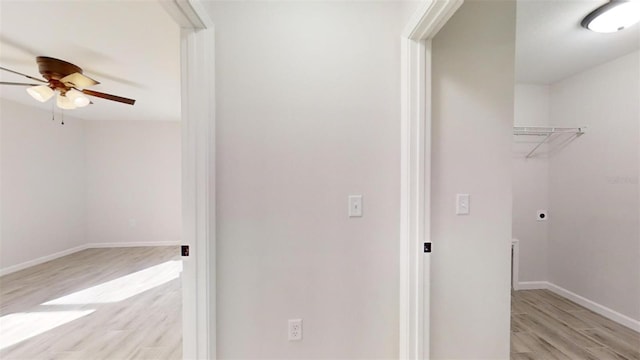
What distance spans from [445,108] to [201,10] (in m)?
1.33

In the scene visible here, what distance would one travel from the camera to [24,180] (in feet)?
12.2

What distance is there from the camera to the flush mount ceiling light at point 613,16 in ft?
5.13

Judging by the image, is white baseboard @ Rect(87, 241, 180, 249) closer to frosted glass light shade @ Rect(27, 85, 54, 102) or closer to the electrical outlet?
frosted glass light shade @ Rect(27, 85, 54, 102)

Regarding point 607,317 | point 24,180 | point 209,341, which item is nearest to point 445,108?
point 209,341

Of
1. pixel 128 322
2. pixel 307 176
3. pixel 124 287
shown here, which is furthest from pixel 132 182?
pixel 307 176

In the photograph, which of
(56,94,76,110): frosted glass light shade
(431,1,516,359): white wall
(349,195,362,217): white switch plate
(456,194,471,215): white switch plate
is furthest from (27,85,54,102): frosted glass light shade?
(456,194,471,215): white switch plate

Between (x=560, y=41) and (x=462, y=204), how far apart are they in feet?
5.79

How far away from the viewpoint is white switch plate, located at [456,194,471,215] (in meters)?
1.45

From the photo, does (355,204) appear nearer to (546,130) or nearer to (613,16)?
(613,16)

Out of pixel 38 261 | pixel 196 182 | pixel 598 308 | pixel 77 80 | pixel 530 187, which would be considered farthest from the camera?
pixel 38 261

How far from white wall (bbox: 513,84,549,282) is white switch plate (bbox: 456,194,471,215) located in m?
2.00

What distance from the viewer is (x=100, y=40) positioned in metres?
2.03

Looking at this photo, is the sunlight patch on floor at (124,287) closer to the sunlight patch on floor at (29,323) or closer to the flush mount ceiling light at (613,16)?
the sunlight patch on floor at (29,323)

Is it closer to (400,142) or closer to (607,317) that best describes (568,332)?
(607,317)
